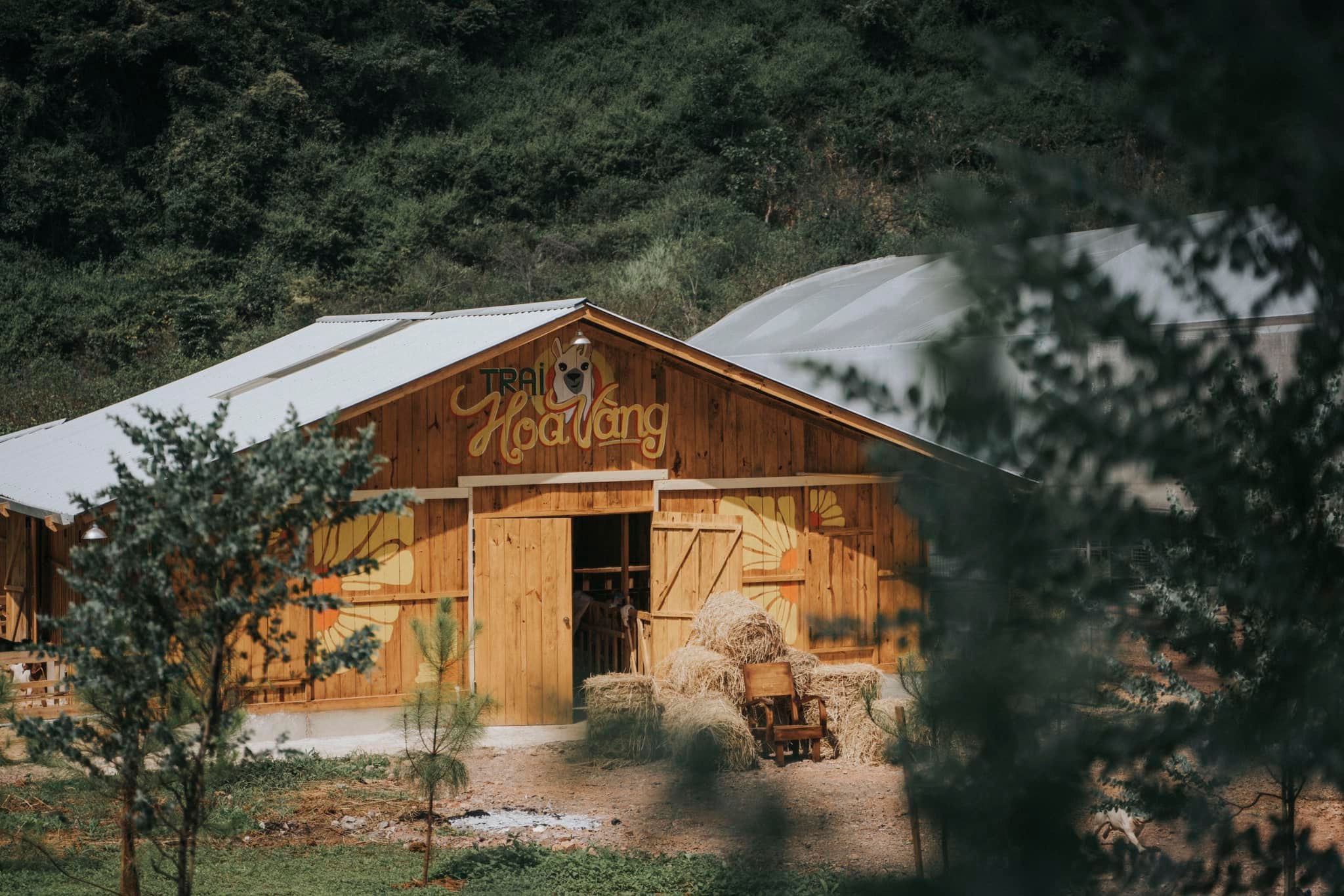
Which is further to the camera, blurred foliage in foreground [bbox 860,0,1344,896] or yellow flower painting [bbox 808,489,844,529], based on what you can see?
yellow flower painting [bbox 808,489,844,529]

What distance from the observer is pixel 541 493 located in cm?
1234

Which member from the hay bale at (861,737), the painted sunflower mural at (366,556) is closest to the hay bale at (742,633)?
the hay bale at (861,737)

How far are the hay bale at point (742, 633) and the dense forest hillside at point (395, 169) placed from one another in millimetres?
17726

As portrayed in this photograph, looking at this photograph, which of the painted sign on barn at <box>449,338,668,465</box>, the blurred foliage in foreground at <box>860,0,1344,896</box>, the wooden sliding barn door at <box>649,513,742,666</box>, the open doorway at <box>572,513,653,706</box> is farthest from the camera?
the open doorway at <box>572,513,653,706</box>

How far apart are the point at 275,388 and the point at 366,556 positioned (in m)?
2.94

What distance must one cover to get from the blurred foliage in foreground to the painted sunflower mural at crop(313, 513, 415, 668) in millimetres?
9802

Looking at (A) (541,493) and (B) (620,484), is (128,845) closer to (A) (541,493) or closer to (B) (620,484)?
(A) (541,493)

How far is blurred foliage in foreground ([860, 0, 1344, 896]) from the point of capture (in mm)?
2090

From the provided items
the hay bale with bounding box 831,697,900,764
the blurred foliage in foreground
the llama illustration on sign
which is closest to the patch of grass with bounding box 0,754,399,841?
the llama illustration on sign

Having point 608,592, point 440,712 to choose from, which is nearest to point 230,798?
point 440,712

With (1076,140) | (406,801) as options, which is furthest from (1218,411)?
(1076,140)

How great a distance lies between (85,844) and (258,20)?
97.1 ft

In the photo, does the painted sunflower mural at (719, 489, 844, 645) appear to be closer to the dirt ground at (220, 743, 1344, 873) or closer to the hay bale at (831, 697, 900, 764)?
the hay bale at (831, 697, 900, 764)

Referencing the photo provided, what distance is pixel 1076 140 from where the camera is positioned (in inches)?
1267
